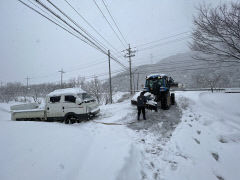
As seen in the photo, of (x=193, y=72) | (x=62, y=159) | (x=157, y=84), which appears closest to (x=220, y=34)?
(x=157, y=84)

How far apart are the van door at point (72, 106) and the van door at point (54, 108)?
1.15ft

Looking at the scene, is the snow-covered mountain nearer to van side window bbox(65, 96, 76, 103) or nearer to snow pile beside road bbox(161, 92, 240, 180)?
van side window bbox(65, 96, 76, 103)

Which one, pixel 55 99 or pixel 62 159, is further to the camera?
pixel 55 99

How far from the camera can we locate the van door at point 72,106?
654 cm

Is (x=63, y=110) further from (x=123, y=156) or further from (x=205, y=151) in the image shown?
(x=205, y=151)

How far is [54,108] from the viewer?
6750mm

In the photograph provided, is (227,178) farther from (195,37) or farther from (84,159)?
(195,37)

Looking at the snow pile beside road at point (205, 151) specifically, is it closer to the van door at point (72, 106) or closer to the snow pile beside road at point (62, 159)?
the snow pile beside road at point (62, 159)

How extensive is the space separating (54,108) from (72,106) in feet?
4.20

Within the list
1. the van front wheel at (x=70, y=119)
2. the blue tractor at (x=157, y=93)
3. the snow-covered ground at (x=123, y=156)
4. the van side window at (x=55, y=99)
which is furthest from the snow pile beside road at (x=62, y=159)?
the blue tractor at (x=157, y=93)

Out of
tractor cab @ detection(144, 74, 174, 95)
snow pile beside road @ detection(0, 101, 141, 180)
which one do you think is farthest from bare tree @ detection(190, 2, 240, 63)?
snow pile beside road @ detection(0, 101, 141, 180)

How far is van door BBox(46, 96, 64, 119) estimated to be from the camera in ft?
22.0

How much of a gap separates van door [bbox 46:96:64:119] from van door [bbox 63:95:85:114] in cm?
35

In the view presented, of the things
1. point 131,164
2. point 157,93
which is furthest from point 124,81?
point 131,164
